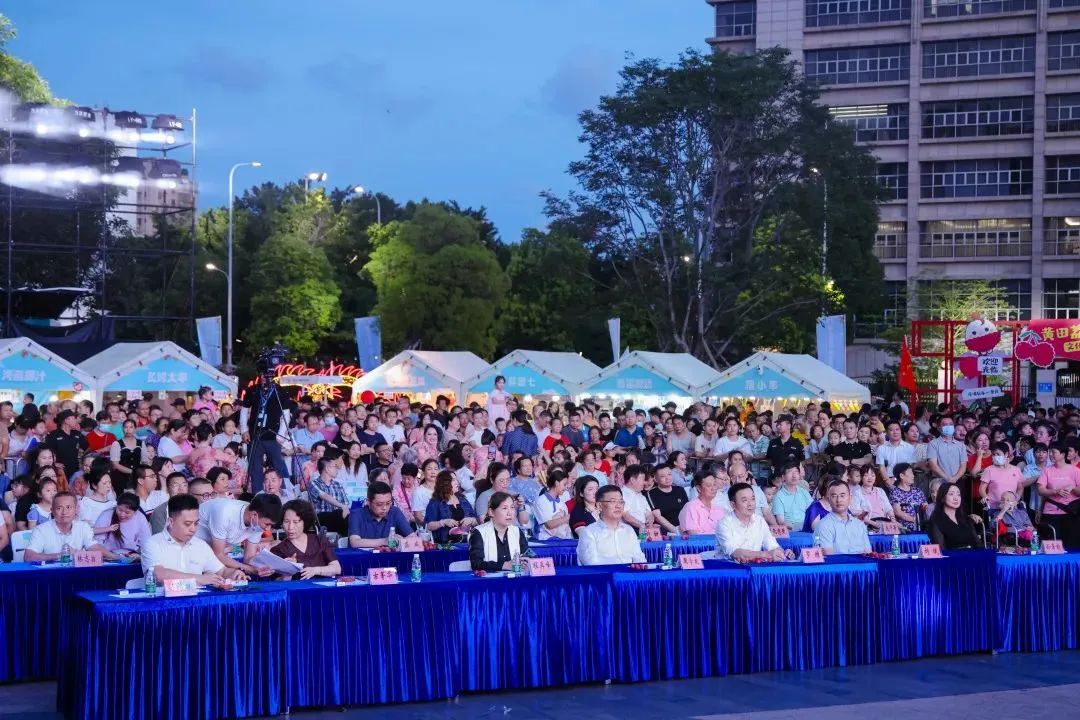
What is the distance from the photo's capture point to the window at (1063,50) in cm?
6303

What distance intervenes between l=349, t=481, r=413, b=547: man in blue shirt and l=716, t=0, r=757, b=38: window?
60.3 metres

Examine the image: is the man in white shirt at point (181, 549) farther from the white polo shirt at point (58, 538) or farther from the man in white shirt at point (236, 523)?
the white polo shirt at point (58, 538)

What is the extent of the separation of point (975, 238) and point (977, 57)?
8053mm

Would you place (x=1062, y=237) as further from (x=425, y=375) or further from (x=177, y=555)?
(x=177, y=555)

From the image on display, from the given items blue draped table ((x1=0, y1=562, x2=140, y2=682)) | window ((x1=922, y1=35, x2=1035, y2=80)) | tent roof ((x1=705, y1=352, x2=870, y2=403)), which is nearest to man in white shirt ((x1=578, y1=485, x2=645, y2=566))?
blue draped table ((x1=0, y1=562, x2=140, y2=682))

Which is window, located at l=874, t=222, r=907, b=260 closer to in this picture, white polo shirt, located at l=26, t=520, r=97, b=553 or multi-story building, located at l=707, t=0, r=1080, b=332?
multi-story building, located at l=707, t=0, r=1080, b=332

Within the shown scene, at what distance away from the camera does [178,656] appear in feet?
25.6

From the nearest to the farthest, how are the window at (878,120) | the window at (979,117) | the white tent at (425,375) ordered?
1. the white tent at (425,375)
2. the window at (979,117)
3. the window at (878,120)

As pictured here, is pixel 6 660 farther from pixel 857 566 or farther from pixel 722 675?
pixel 857 566

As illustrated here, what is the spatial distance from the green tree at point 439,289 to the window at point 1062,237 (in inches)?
1093

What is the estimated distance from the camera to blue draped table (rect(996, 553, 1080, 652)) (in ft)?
35.3

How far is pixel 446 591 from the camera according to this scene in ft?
28.5

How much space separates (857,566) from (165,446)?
8.56 meters

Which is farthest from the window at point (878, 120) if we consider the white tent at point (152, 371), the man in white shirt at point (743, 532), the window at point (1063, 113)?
the man in white shirt at point (743, 532)
